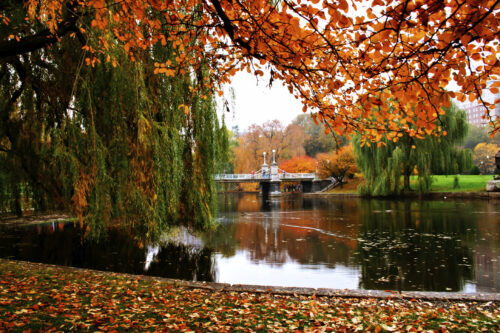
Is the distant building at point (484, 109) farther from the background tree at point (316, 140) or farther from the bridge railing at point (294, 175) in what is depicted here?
the bridge railing at point (294, 175)

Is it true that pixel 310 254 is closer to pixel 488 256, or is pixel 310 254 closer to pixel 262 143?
pixel 488 256

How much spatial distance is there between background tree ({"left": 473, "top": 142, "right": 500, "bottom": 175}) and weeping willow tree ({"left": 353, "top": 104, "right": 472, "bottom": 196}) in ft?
74.3

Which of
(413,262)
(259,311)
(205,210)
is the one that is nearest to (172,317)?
(259,311)

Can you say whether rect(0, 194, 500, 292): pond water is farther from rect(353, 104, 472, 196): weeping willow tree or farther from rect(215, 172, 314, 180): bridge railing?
rect(215, 172, 314, 180): bridge railing

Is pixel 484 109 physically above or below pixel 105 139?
above

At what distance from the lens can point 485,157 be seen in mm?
44688

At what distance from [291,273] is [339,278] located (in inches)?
41.3

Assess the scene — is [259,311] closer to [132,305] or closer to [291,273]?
[132,305]

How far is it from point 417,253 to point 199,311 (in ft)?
22.0

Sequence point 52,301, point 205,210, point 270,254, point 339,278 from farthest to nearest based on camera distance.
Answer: point 270,254
point 339,278
point 205,210
point 52,301

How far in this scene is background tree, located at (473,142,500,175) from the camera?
4416cm

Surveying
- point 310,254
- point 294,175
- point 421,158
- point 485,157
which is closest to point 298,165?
point 294,175

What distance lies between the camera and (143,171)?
4930 mm

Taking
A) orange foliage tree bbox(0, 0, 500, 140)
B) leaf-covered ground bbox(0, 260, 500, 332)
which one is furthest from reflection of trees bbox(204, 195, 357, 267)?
orange foliage tree bbox(0, 0, 500, 140)
